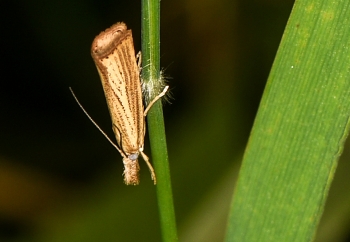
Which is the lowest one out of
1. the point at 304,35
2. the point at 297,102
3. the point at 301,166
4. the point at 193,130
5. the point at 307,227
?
the point at 193,130

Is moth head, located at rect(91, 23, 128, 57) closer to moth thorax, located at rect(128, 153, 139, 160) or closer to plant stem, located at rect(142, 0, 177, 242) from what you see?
plant stem, located at rect(142, 0, 177, 242)

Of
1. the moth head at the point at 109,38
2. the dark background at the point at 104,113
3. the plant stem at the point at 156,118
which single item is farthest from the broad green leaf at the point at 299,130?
the dark background at the point at 104,113

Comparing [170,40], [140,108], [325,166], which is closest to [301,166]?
[325,166]

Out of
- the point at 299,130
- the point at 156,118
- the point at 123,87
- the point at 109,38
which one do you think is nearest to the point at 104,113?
the point at 123,87

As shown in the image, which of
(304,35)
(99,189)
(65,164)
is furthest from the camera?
(65,164)

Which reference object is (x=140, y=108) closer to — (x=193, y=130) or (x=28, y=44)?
(x=193, y=130)

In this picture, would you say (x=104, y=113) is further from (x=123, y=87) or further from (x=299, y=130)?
(x=299, y=130)

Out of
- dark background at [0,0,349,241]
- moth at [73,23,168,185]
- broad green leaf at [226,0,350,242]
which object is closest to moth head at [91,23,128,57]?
moth at [73,23,168,185]
